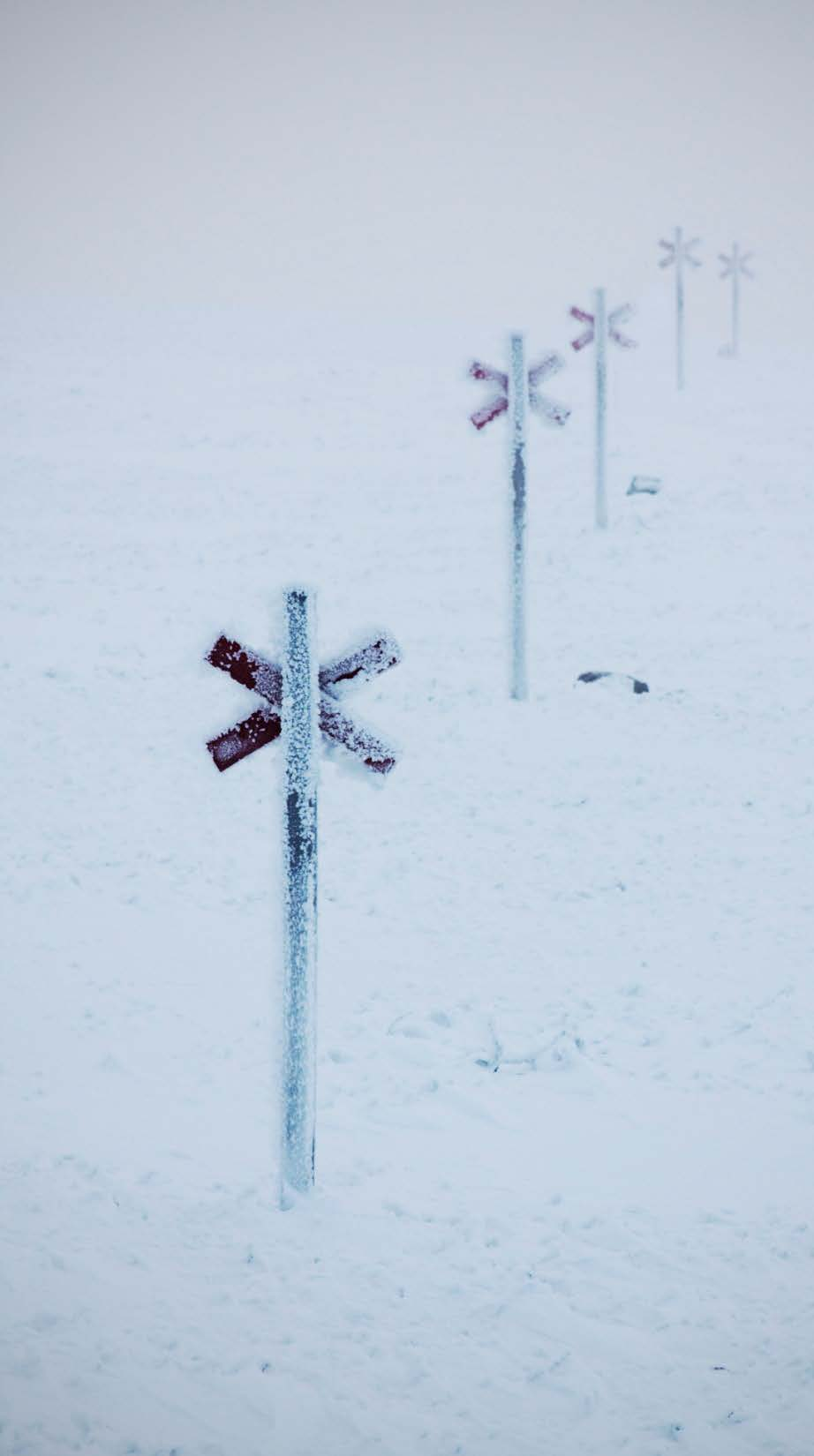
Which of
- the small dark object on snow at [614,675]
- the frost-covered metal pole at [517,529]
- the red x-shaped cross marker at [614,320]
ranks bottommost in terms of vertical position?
the small dark object on snow at [614,675]

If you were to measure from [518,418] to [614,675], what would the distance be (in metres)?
3.51

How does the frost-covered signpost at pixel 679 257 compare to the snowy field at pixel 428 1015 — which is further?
the frost-covered signpost at pixel 679 257

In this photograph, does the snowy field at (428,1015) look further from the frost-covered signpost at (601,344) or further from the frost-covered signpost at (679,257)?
the frost-covered signpost at (679,257)

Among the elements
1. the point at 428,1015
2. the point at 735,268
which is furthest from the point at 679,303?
the point at 428,1015

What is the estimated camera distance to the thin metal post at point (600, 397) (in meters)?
18.1

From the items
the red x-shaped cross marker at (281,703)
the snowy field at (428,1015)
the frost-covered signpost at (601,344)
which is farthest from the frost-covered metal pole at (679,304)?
the red x-shaped cross marker at (281,703)

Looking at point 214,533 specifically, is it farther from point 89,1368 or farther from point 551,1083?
point 89,1368

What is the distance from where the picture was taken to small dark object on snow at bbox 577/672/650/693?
42.0ft

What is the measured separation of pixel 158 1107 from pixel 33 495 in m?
17.4

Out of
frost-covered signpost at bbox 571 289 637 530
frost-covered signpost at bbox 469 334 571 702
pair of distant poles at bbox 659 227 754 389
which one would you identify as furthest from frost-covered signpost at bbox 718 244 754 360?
frost-covered signpost at bbox 469 334 571 702

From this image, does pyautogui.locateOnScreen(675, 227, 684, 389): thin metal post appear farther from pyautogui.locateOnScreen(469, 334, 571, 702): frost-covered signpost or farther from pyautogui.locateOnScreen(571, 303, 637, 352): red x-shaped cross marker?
pyautogui.locateOnScreen(469, 334, 571, 702): frost-covered signpost

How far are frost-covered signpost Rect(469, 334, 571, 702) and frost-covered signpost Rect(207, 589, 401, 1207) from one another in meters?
7.53

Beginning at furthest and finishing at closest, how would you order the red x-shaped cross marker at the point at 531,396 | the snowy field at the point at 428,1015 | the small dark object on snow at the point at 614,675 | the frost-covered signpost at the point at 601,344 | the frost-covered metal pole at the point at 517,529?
the frost-covered signpost at the point at 601,344 → the small dark object on snow at the point at 614,675 → the frost-covered metal pole at the point at 517,529 → the red x-shaped cross marker at the point at 531,396 → the snowy field at the point at 428,1015

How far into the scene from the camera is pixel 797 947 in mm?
7922
